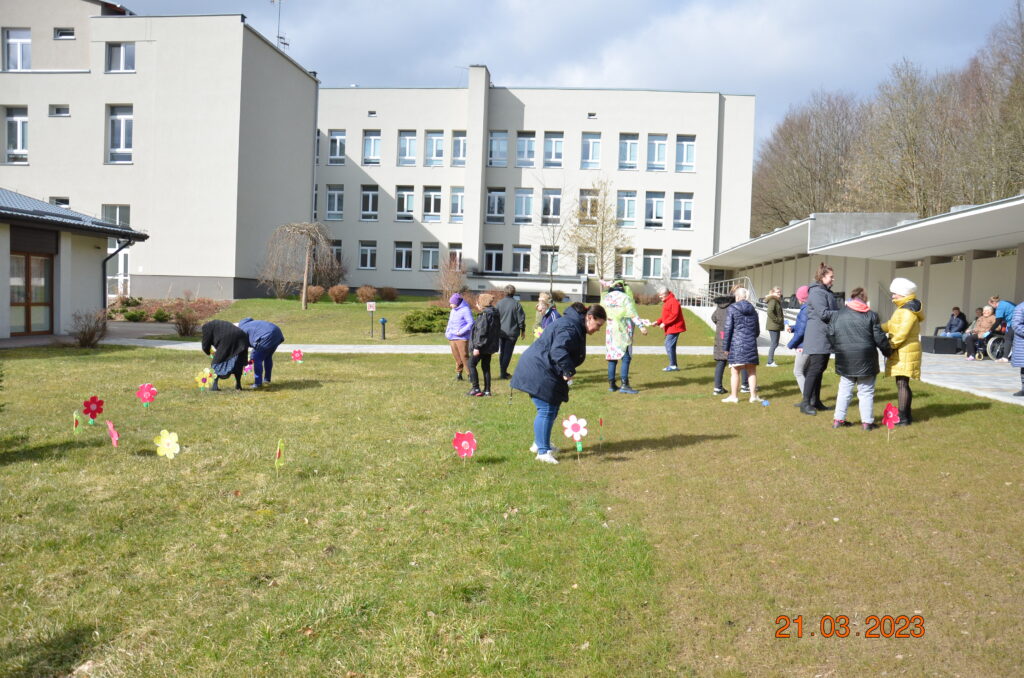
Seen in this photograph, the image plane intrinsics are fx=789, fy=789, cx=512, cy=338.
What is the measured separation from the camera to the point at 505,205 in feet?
176

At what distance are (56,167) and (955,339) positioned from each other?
40.4m

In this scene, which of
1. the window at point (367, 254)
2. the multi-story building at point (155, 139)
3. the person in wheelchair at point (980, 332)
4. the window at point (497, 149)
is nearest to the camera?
the person in wheelchair at point (980, 332)

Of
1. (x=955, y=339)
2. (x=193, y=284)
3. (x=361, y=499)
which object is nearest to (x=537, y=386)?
(x=361, y=499)

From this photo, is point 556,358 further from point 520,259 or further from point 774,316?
point 520,259

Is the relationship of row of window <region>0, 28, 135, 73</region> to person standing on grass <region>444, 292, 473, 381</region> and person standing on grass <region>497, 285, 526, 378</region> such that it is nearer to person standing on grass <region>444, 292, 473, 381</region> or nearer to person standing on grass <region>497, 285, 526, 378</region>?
person standing on grass <region>444, 292, 473, 381</region>

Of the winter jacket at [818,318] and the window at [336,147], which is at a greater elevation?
the window at [336,147]

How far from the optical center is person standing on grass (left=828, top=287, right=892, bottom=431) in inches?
350

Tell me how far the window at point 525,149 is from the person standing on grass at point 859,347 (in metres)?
45.4

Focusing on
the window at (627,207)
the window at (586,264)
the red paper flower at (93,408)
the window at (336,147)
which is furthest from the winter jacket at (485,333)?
the window at (336,147)

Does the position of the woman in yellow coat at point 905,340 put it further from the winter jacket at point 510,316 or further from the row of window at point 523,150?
the row of window at point 523,150

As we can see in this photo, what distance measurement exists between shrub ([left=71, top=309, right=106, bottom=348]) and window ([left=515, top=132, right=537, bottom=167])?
3511 cm

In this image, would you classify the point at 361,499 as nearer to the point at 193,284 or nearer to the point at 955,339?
the point at 955,339

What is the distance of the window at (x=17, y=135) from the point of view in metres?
40.7

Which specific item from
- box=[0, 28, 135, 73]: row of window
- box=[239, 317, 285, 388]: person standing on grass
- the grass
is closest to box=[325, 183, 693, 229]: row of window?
box=[0, 28, 135, 73]: row of window
